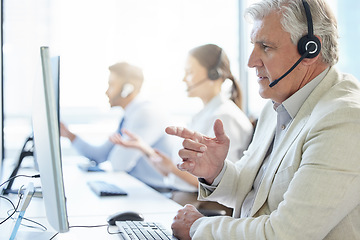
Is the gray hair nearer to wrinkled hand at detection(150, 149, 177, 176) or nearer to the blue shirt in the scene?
wrinkled hand at detection(150, 149, 177, 176)

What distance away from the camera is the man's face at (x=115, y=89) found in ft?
11.3

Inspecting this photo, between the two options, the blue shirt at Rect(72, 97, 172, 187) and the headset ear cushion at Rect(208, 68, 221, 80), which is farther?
the blue shirt at Rect(72, 97, 172, 187)

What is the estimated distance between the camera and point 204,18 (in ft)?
14.1

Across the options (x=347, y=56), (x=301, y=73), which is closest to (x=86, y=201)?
(x=301, y=73)

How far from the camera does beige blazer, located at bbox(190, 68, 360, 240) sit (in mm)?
1020

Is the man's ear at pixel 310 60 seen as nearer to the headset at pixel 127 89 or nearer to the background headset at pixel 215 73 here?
the background headset at pixel 215 73

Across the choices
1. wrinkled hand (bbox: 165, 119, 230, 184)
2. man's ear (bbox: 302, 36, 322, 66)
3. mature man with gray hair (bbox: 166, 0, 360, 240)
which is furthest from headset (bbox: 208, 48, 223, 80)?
man's ear (bbox: 302, 36, 322, 66)

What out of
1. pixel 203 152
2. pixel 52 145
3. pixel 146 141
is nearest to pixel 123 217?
pixel 203 152

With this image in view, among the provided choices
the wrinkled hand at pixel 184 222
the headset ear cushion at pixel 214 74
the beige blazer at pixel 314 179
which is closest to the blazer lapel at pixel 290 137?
the beige blazer at pixel 314 179

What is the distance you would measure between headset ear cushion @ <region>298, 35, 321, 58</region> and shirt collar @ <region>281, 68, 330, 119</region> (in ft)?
0.24

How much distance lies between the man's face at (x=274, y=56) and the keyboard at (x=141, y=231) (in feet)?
1.60

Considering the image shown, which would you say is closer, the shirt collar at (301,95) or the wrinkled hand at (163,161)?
the shirt collar at (301,95)

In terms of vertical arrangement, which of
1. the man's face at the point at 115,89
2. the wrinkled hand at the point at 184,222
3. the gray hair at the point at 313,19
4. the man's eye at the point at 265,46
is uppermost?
the gray hair at the point at 313,19

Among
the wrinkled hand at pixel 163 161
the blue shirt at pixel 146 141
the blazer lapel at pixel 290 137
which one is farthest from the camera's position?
the blue shirt at pixel 146 141
